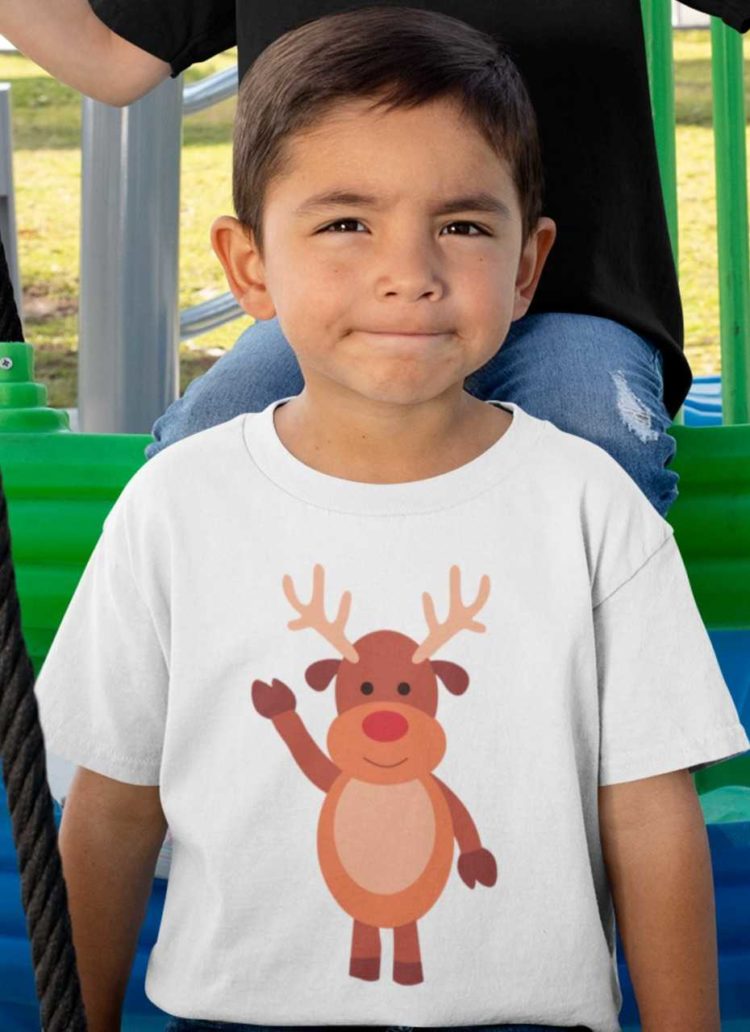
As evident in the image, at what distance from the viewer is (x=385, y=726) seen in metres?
1.14

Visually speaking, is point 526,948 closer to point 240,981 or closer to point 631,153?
point 240,981

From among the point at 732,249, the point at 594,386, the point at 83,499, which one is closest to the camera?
the point at 594,386

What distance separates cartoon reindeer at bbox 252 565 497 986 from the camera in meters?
1.13

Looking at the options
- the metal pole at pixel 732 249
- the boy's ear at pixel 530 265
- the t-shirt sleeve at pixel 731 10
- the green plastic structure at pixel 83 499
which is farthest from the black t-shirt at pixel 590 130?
the metal pole at pixel 732 249

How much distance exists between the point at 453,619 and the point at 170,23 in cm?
86

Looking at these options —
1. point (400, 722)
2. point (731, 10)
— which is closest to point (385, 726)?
point (400, 722)

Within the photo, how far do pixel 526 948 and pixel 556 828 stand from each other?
8 centimetres

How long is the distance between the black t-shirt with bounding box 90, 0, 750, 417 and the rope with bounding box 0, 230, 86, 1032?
79cm

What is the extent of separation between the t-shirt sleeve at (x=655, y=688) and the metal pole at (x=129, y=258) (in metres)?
1.29

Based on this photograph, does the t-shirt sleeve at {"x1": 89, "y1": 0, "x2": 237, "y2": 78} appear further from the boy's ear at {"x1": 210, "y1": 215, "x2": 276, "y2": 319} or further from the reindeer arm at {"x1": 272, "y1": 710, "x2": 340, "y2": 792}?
the reindeer arm at {"x1": 272, "y1": 710, "x2": 340, "y2": 792}

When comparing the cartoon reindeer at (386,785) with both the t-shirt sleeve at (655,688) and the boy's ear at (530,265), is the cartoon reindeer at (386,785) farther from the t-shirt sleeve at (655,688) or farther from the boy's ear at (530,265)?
the boy's ear at (530,265)

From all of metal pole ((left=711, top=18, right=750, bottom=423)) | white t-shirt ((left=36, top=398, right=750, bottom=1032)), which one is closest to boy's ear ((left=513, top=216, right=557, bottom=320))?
white t-shirt ((left=36, top=398, right=750, bottom=1032))

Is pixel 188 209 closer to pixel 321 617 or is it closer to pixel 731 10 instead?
pixel 731 10

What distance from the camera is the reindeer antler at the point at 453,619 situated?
1.15 meters
